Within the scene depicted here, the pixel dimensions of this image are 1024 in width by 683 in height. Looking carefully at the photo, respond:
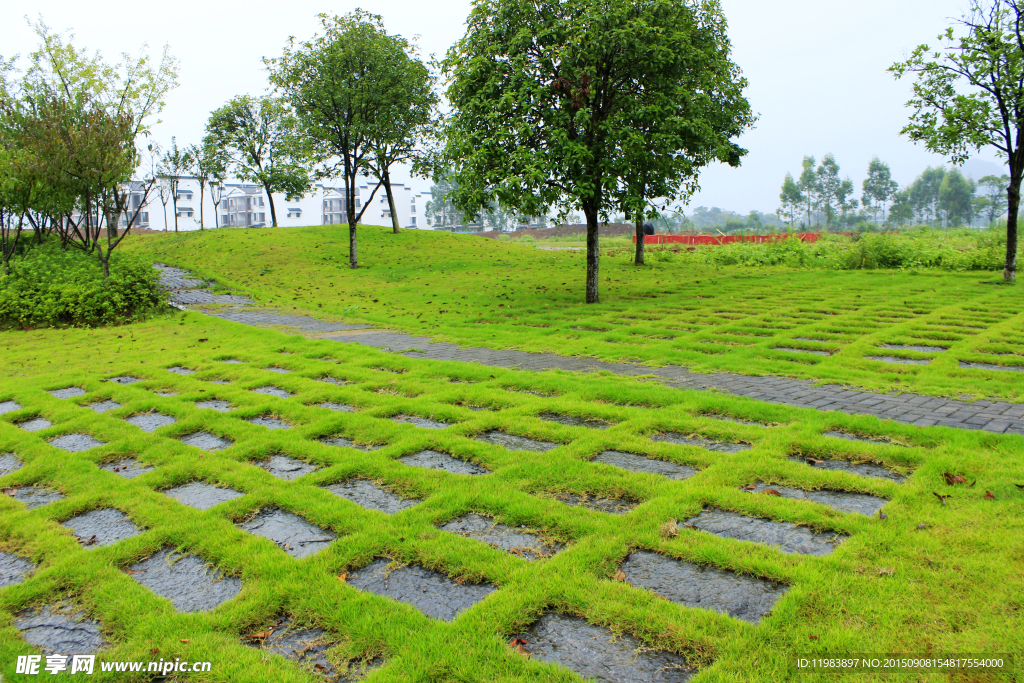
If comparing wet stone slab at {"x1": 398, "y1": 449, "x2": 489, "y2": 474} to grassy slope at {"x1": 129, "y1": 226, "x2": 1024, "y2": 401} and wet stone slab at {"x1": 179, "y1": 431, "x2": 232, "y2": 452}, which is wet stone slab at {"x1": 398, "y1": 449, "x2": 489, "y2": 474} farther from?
grassy slope at {"x1": 129, "y1": 226, "x2": 1024, "y2": 401}

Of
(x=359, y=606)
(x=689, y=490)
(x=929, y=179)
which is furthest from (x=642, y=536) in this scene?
(x=929, y=179)

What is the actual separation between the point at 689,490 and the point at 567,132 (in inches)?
494

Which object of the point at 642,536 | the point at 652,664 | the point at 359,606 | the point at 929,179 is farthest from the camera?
the point at 929,179

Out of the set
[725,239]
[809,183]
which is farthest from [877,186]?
[725,239]

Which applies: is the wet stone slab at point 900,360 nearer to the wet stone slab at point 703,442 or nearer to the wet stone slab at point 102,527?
the wet stone slab at point 703,442

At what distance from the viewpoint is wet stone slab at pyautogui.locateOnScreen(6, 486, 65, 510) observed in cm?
446

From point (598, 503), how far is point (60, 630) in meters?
3.00

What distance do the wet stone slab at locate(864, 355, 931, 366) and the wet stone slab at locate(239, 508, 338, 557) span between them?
25.9ft

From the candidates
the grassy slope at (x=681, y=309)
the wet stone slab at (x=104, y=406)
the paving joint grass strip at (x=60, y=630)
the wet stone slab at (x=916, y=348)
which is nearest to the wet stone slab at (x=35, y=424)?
the wet stone slab at (x=104, y=406)

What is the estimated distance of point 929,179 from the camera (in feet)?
326

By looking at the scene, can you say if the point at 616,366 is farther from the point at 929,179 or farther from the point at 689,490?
the point at 929,179

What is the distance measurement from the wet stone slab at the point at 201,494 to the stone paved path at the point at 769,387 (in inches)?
188

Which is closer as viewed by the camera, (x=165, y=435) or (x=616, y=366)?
(x=165, y=435)

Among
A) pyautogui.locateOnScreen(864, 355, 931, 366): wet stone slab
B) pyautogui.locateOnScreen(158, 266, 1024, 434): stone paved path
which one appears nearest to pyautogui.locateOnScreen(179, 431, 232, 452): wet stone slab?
pyautogui.locateOnScreen(158, 266, 1024, 434): stone paved path
